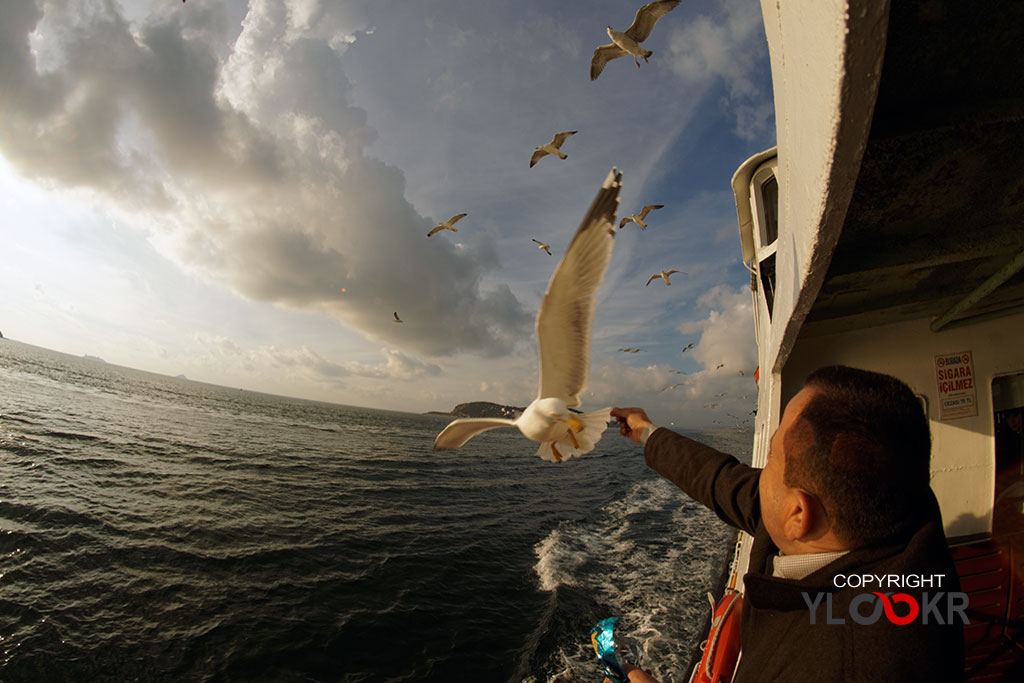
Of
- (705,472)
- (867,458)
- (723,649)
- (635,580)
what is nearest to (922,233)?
(705,472)

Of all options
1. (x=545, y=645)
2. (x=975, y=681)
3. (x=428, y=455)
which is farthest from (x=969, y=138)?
(x=428, y=455)

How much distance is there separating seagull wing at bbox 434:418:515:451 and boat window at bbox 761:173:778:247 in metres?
3.86

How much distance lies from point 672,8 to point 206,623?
12182 mm

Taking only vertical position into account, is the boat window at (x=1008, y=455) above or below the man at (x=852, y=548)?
below

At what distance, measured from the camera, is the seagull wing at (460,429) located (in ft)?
11.8

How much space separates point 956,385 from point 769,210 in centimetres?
289

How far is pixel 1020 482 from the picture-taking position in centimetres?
454

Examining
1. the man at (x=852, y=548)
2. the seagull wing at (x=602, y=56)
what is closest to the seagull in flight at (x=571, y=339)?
the man at (x=852, y=548)

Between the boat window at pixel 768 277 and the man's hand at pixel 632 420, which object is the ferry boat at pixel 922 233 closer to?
the boat window at pixel 768 277

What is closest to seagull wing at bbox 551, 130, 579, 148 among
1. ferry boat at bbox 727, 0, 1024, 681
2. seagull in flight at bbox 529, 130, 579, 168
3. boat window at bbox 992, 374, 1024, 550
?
seagull in flight at bbox 529, 130, 579, 168

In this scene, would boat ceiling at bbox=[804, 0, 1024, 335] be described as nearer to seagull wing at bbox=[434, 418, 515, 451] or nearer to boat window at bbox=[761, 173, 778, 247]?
boat window at bbox=[761, 173, 778, 247]

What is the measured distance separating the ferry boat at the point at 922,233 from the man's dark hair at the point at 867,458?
2.30 feet

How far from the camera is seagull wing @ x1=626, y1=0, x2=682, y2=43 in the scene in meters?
5.68

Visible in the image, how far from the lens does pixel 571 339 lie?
135 inches
